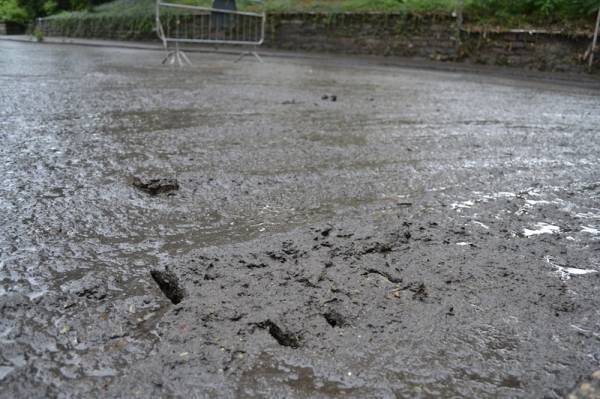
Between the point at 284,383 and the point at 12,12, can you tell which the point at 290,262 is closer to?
the point at 284,383

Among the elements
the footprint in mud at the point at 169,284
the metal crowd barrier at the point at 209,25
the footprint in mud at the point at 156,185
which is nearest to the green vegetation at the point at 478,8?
the metal crowd barrier at the point at 209,25

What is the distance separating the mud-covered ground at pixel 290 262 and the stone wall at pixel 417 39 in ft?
32.0

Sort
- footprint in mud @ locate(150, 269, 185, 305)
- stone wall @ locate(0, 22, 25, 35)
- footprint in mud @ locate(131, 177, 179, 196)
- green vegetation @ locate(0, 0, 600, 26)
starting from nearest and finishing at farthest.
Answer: footprint in mud @ locate(150, 269, 185, 305)
footprint in mud @ locate(131, 177, 179, 196)
green vegetation @ locate(0, 0, 600, 26)
stone wall @ locate(0, 22, 25, 35)

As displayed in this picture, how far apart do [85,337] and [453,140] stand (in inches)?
133

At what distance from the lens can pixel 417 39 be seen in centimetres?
1480

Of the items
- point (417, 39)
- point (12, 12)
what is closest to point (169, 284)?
point (417, 39)

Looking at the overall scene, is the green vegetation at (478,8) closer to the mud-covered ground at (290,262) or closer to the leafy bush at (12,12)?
the leafy bush at (12,12)

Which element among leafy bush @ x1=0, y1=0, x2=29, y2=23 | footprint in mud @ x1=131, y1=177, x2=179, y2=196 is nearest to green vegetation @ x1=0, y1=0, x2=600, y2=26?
leafy bush @ x1=0, y1=0, x2=29, y2=23

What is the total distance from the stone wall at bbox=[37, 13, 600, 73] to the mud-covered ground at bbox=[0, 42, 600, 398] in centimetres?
976

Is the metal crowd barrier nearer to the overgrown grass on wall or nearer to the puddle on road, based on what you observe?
the overgrown grass on wall

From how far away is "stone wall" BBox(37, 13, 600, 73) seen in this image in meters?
12.6

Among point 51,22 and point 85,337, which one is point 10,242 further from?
point 51,22

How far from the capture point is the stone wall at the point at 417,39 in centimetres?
1255

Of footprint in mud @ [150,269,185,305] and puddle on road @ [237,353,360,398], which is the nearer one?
puddle on road @ [237,353,360,398]
